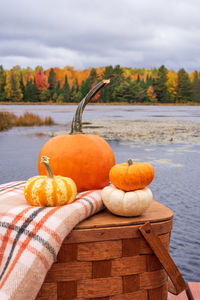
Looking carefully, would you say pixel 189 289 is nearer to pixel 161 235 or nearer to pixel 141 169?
pixel 161 235

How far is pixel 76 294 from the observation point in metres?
1.91

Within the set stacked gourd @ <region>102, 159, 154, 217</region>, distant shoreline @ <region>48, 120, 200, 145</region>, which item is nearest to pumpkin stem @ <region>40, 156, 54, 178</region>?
stacked gourd @ <region>102, 159, 154, 217</region>

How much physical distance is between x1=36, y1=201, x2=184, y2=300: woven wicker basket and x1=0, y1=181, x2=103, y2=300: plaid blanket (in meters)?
0.09

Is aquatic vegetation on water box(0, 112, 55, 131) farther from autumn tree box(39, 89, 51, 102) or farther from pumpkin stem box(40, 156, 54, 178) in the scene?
autumn tree box(39, 89, 51, 102)

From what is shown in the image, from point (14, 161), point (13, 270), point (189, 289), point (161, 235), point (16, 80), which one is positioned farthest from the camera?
point (16, 80)

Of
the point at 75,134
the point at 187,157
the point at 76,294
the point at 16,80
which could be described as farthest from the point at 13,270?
the point at 16,80

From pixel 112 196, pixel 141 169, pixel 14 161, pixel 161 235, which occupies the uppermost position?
pixel 141 169

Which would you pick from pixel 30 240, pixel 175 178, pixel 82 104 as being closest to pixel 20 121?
pixel 175 178

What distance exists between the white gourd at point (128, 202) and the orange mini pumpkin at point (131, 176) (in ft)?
0.11

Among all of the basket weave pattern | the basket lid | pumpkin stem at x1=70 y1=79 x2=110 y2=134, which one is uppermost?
pumpkin stem at x1=70 y1=79 x2=110 y2=134

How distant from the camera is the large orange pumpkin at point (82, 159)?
237 centimetres

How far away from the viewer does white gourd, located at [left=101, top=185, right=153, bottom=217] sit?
1936 millimetres

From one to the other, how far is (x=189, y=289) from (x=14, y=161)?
591 cm

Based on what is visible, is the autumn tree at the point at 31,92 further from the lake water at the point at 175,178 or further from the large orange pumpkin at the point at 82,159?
the large orange pumpkin at the point at 82,159
